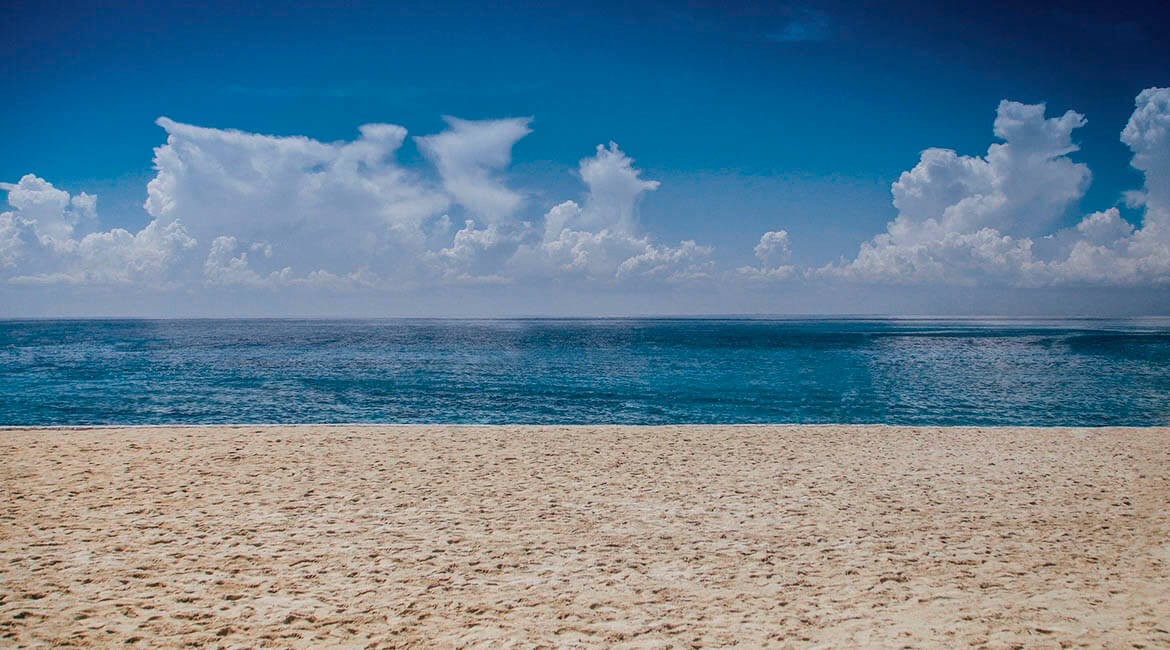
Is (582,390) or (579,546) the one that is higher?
(579,546)

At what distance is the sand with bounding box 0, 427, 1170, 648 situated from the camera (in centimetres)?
697

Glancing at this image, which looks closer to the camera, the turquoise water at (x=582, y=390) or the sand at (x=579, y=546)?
the sand at (x=579, y=546)

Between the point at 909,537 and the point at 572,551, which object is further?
the point at 909,537

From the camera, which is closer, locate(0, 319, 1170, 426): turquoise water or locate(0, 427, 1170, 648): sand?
locate(0, 427, 1170, 648): sand

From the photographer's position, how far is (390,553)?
9117 mm

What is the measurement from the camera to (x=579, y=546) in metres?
9.45

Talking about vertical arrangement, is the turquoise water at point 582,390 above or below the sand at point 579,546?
below

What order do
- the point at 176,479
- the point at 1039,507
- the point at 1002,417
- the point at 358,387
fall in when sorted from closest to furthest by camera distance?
1. the point at 1039,507
2. the point at 176,479
3. the point at 1002,417
4. the point at 358,387

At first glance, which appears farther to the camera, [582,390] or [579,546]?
[582,390]

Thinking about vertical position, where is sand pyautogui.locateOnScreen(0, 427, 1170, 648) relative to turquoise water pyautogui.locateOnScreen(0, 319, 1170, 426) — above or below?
above

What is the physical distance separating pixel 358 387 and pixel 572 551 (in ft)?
100

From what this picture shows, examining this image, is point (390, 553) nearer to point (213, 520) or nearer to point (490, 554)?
point (490, 554)

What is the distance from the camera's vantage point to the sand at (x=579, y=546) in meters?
6.97

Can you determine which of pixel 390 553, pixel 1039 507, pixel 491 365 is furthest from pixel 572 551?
pixel 491 365
